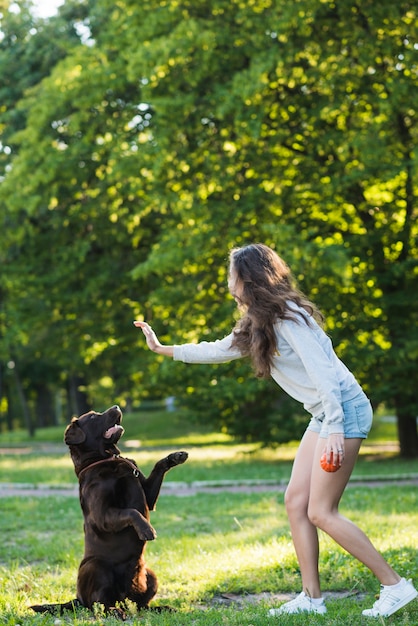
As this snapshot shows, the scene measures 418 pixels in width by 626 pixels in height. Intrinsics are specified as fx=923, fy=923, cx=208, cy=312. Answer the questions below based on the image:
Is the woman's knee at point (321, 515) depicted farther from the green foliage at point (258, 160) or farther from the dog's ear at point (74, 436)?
the green foliage at point (258, 160)

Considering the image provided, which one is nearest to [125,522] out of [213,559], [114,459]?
[114,459]

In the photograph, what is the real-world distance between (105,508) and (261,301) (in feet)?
5.13

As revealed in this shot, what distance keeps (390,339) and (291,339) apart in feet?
45.4

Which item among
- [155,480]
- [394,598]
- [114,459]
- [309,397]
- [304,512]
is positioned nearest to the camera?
[394,598]

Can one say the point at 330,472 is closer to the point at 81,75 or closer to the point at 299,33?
the point at 299,33

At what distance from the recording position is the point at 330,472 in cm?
512

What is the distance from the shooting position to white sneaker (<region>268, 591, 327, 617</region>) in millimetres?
5387

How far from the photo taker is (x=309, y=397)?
17.5ft

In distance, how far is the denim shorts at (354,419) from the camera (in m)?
5.19

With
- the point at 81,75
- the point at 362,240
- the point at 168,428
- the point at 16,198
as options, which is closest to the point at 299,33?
the point at 362,240

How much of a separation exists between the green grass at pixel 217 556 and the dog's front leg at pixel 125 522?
1.63ft

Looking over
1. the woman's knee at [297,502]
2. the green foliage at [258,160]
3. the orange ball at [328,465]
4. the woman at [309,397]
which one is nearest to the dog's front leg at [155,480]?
the woman at [309,397]

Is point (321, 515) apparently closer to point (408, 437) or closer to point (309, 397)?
point (309, 397)

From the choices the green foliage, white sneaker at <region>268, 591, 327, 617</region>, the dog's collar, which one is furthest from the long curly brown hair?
the green foliage
